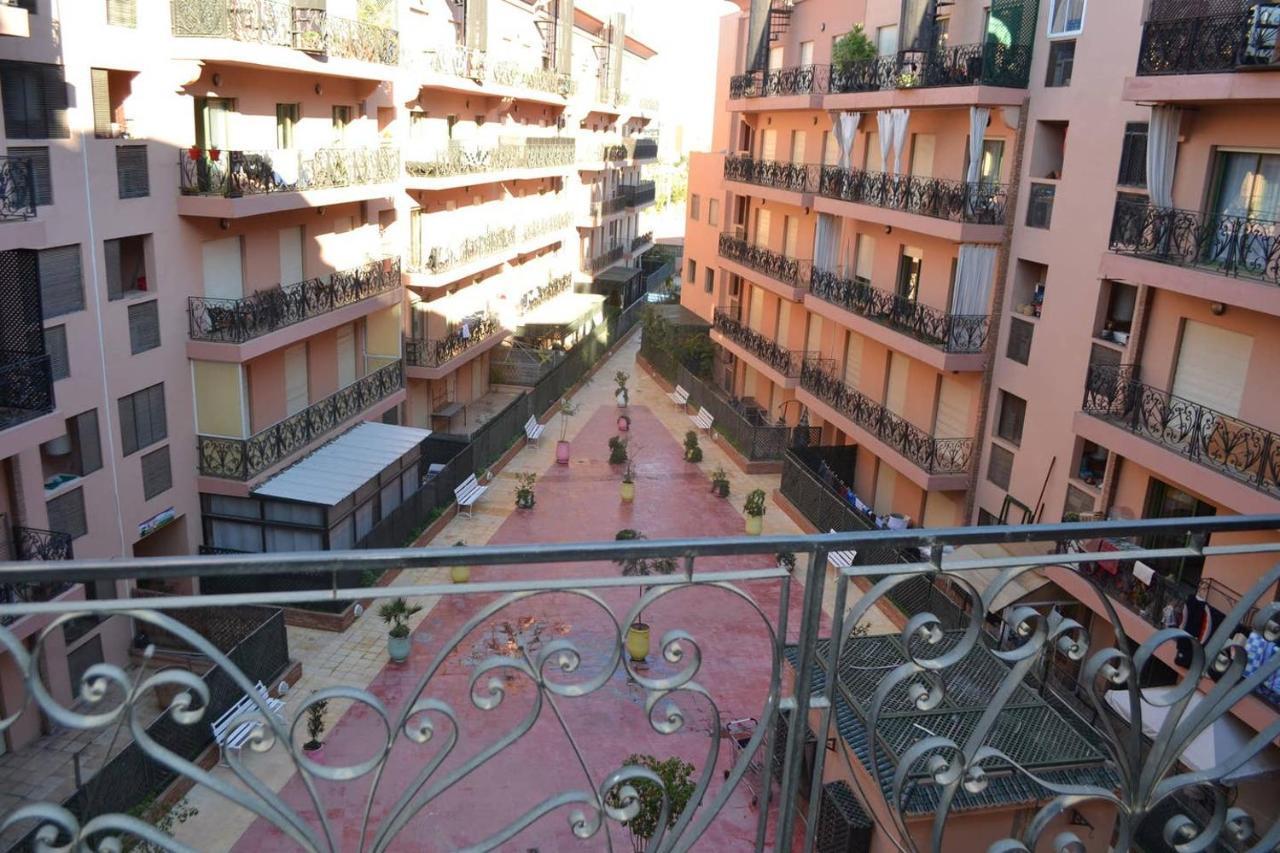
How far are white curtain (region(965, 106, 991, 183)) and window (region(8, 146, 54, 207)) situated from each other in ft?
56.1

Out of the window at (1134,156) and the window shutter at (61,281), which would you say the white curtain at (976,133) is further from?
the window shutter at (61,281)

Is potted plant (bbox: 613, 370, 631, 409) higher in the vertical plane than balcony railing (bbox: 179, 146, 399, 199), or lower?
lower

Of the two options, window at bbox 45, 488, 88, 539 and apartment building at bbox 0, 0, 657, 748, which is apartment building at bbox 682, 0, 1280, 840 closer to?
apartment building at bbox 0, 0, 657, 748

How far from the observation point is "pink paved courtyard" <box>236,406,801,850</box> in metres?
14.1

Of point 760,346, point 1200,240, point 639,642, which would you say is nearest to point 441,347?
point 760,346

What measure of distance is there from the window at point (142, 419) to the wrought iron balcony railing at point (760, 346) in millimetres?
17960

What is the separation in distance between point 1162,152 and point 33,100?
686 inches

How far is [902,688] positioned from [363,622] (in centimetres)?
1113

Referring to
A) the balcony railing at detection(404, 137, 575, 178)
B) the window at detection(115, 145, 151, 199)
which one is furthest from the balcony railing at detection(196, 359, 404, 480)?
the balcony railing at detection(404, 137, 575, 178)

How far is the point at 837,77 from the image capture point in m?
27.7

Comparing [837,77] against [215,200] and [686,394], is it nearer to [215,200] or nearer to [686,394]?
[686,394]

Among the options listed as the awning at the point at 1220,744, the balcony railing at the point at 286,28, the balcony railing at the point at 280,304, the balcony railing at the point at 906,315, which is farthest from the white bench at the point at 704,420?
the awning at the point at 1220,744

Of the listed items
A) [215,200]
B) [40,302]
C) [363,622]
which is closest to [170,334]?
[215,200]

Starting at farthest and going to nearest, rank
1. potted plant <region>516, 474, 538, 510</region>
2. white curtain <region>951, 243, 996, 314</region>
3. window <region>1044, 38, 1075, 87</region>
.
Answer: potted plant <region>516, 474, 538, 510</region>, white curtain <region>951, 243, 996, 314</region>, window <region>1044, 38, 1075, 87</region>
